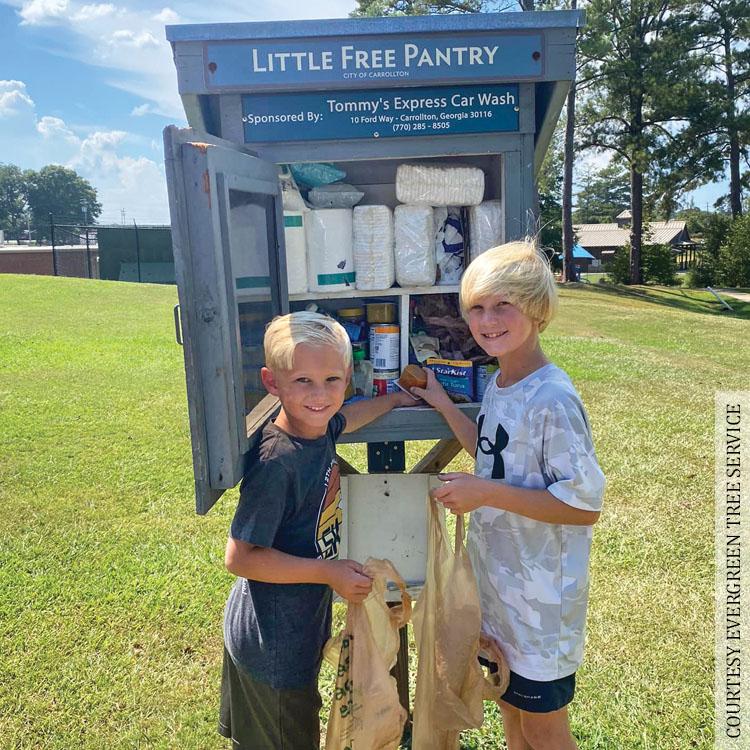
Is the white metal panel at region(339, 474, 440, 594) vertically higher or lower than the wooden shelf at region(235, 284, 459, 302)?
lower

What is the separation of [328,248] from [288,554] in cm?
106

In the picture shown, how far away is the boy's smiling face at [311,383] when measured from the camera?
66.0 inches

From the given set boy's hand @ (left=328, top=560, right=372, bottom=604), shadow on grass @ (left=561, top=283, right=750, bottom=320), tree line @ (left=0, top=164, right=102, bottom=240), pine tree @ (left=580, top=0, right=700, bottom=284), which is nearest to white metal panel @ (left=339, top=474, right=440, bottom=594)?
boy's hand @ (left=328, top=560, right=372, bottom=604)

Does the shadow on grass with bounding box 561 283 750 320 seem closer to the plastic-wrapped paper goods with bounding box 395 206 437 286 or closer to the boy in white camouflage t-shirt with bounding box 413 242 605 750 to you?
the plastic-wrapped paper goods with bounding box 395 206 437 286

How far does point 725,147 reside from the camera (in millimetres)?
21000

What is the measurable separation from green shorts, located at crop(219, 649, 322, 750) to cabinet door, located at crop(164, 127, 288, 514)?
50 centimetres

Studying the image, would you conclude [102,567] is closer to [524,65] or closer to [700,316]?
[524,65]

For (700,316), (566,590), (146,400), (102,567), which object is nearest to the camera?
(566,590)

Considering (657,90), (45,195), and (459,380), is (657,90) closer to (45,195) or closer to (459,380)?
(459,380)

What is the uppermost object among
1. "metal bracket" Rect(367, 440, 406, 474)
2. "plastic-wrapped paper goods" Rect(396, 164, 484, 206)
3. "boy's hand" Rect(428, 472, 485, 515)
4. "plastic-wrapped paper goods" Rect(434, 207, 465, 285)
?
"plastic-wrapped paper goods" Rect(396, 164, 484, 206)

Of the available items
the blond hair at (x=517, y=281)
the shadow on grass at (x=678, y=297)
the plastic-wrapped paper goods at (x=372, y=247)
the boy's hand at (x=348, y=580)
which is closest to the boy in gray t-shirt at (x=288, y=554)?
the boy's hand at (x=348, y=580)

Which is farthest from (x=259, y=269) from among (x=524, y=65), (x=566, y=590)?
(x=566, y=590)

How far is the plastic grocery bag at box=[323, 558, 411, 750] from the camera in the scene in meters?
1.71

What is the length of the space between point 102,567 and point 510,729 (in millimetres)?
2637
